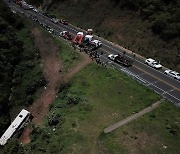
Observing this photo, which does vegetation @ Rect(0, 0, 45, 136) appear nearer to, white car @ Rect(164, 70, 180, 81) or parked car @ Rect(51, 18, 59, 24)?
parked car @ Rect(51, 18, 59, 24)

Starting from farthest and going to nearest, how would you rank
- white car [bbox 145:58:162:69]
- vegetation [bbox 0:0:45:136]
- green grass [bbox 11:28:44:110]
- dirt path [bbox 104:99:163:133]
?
white car [bbox 145:58:162:69], green grass [bbox 11:28:44:110], vegetation [bbox 0:0:45:136], dirt path [bbox 104:99:163:133]

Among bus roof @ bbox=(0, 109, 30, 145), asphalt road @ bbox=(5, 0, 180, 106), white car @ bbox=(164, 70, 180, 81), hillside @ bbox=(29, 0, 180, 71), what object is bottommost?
bus roof @ bbox=(0, 109, 30, 145)

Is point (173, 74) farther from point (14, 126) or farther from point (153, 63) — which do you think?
point (14, 126)

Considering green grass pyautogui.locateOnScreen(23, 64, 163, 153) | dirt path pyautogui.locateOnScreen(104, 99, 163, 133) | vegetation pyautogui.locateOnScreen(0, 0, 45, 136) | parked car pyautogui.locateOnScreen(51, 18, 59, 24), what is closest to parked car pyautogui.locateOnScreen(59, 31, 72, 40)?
vegetation pyautogui.locateOnScreen(0, 0, 45, 136)

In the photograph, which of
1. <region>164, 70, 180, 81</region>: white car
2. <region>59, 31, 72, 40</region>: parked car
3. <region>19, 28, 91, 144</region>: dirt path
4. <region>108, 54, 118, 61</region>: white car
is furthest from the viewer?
<region>59, 31, 72, 40</region>: parked car

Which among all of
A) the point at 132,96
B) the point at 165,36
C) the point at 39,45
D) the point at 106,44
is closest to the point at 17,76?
the point at 39,45

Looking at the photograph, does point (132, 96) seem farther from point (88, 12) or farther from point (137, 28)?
point (88, 12)

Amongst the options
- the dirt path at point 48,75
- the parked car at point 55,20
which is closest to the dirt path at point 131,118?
the dirt path at point 48,75
